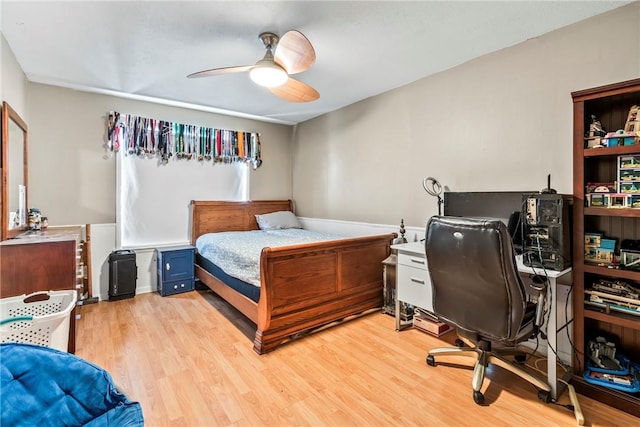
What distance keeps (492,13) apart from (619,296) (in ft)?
6.49

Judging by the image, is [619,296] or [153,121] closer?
[619,296]

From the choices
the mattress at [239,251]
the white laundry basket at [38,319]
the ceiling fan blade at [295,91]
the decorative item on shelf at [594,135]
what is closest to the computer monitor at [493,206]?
the decorative item on shelf at [594,135]

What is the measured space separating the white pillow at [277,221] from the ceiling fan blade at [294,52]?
266cm

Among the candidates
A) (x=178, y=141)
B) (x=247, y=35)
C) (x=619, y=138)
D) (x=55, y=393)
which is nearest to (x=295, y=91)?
(x=247, y=35)

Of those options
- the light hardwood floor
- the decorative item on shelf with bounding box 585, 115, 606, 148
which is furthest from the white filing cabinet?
the decorative item on shelf with bounding box 585, 115, 606, 148

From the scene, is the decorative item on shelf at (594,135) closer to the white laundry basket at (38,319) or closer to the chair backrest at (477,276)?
the chair backrest at (477,276)

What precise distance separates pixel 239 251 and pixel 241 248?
98 millimetres

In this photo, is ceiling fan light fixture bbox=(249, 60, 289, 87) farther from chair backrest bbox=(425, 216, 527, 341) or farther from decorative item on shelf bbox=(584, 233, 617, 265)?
decorative item on shelf bbox=(584, 233, 617, 265)

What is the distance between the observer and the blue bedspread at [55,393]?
750 mm

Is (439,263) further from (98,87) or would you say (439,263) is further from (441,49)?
(98,87)

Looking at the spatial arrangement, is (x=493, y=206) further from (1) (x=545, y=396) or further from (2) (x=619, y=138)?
(1) (x=545, y=396)

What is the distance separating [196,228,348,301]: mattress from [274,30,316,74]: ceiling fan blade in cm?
158

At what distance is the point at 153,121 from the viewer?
387 cm

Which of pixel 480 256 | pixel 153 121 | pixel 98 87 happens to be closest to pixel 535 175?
pixel 480 256
